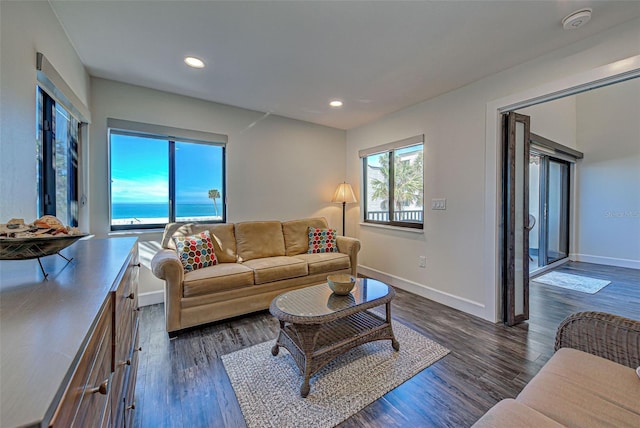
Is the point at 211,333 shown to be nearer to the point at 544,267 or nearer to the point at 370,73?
the point at 370,73

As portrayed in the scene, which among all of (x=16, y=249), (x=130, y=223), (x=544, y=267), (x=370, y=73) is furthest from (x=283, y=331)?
(x=544, y=267)

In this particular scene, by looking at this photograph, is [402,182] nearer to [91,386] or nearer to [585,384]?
[585,384]

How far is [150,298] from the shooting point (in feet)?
9.87

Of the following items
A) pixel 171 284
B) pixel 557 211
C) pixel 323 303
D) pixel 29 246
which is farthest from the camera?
pixel 557 211

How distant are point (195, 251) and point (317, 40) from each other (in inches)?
89.2

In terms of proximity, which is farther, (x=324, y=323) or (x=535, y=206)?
(x=535, y=206)

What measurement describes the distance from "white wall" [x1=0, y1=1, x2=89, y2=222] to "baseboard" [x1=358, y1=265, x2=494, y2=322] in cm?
363

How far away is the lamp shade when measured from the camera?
4223 mm

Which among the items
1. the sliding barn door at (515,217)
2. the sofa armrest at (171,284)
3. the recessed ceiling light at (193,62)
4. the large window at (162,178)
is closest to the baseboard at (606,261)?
the sliding barn door at (515,217)

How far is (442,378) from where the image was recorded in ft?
5.84

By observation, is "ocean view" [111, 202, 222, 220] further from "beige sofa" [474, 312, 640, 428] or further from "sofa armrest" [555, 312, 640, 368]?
"sofa armrest" [555, 312, 640, 368]

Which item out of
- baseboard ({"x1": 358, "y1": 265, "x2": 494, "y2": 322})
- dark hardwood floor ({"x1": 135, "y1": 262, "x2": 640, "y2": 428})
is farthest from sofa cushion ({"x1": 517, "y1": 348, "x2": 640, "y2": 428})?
baseboard ({"x1": 358, "y1": 265, "x2": 494, "y2": 322})

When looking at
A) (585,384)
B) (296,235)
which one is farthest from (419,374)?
(296,235)

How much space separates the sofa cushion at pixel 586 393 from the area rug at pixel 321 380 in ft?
2.91
